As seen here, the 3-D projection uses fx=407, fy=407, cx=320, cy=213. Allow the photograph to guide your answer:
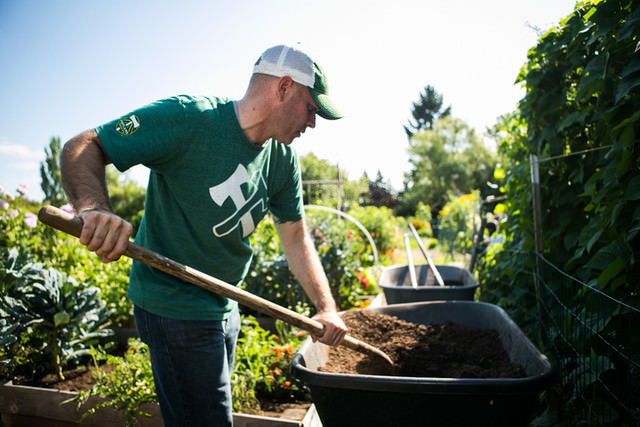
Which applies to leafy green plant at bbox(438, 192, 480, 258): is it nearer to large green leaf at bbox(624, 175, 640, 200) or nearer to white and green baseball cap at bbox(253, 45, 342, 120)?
large green leaf at bbox(624, 175, 640, 200)

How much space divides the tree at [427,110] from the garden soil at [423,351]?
2216 inches

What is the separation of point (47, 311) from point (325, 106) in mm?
2199

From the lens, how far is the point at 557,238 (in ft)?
7.92

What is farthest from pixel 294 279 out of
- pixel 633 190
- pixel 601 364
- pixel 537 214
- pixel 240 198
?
pixel 633 190

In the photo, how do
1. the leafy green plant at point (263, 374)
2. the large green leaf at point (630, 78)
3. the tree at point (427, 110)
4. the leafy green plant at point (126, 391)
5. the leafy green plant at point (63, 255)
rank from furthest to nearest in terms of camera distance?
the tree at point (427, 110), the leafy green plant at point (63, 255), the leafy green plant at point (263, 374), the leafy green plant at point (126, 391), the large green leaf at point (630, 78)

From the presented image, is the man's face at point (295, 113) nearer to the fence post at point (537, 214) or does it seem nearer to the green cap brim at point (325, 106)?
the green cap brim at point (325, 106)

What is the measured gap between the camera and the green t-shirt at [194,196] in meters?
1.31

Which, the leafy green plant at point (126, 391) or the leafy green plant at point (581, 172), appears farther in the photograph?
the leafy green plant at point (126, 391)

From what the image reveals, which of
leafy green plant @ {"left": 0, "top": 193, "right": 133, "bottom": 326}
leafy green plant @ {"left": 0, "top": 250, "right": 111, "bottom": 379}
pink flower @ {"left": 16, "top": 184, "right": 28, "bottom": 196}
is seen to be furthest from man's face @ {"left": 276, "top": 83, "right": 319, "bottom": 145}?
pink flower @ {"left": 16, "top": 184, "right": 28, "bottom": 196}

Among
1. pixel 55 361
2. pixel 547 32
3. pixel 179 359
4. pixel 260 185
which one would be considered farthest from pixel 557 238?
pixel 55 361

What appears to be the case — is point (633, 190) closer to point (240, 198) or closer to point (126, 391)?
point (240, 198)

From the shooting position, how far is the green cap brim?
1.50 metres

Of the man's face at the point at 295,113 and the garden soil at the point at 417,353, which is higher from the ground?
the man's face at the point at 295,113

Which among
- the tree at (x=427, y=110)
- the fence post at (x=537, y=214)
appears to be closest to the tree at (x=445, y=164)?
the tree at (x=427, y=110)
